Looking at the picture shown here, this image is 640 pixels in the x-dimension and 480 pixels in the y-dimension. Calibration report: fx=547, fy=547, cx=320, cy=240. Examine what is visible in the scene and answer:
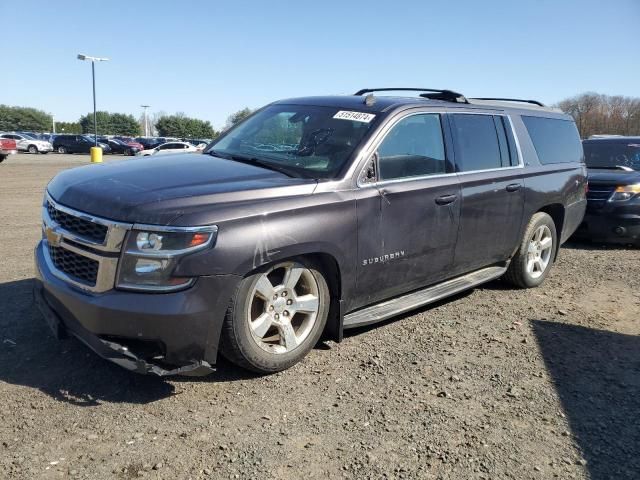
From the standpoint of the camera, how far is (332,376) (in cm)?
364

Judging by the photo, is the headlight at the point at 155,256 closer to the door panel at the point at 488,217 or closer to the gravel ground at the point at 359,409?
the gravel ground at the point at 359,409

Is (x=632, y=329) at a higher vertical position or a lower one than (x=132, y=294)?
lower

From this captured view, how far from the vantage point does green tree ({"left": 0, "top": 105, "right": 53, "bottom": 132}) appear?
103750 millimetres

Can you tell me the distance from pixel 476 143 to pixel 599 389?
7.54 ft

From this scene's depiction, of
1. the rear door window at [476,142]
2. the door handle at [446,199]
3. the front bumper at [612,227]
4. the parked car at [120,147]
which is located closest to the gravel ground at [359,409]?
the door handle at [446,199]

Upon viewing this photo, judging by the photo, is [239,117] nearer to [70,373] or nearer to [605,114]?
[70,373]

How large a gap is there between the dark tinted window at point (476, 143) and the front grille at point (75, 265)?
2987mm

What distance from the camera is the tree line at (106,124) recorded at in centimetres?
10125

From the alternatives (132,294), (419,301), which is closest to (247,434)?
(132,294)

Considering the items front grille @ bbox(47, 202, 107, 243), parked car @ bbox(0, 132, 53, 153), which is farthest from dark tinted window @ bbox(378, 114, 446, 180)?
parked car @ bbox(0, 132, 53, 153)

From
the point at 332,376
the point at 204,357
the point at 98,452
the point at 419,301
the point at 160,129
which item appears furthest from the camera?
the point at 160,129

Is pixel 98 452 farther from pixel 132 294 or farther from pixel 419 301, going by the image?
pixel 419 301

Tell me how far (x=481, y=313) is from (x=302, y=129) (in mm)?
2344

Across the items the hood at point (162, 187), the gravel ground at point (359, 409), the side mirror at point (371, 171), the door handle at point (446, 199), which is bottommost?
the gravel ground at point (359, 409)
